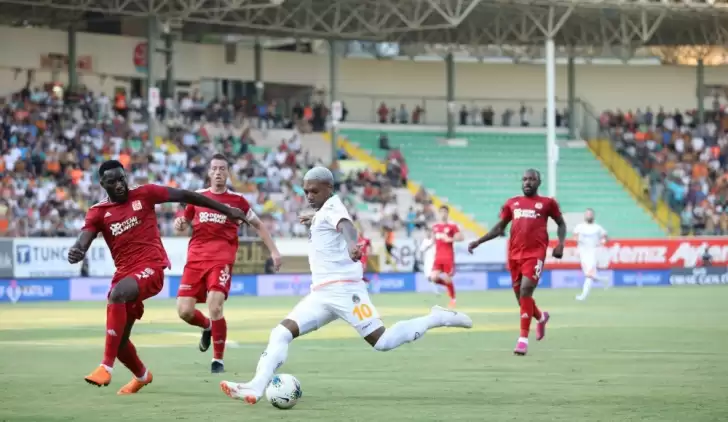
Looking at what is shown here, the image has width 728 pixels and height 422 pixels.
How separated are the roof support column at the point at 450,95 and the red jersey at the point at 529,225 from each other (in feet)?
133

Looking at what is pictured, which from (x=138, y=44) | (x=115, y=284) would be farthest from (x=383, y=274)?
(x=115, y=284)

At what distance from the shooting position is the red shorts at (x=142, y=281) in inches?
510

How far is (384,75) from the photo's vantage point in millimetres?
63094

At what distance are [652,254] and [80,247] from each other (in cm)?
3678

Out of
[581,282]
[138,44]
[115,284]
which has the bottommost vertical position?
[581,282]

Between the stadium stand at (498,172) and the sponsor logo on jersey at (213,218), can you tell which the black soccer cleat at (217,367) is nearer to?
the sponsor logo on jersey at (213,218)

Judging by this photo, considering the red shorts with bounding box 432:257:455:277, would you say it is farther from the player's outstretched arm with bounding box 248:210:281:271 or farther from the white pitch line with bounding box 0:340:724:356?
the player's outstretched arm with bounding box 248:210:281:271

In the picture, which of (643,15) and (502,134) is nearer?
(643,15)

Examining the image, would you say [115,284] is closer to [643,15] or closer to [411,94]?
[643,15]

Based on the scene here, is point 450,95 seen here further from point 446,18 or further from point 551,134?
point 551,134

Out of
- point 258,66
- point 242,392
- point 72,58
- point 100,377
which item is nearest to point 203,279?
point 100,377

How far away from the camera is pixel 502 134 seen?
61.2 metres

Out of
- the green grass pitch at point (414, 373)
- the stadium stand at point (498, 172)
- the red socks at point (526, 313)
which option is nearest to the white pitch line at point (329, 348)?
the green grass pitch at point (414, 373)

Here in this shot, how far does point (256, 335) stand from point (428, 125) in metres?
39.4
